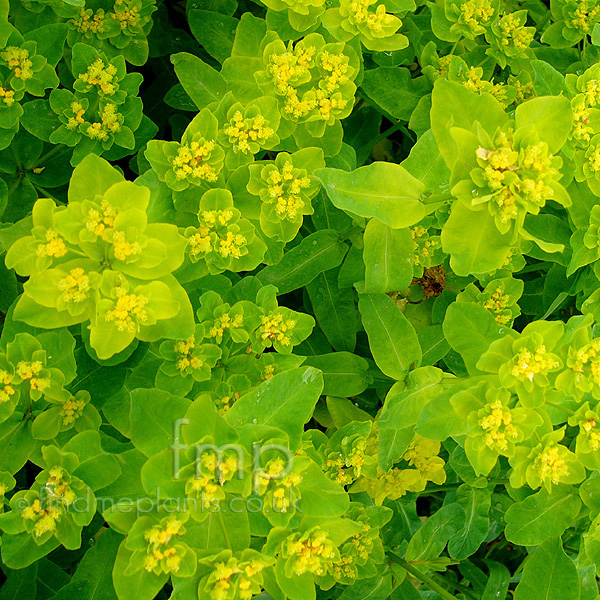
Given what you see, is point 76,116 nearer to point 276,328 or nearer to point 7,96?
point 7,96

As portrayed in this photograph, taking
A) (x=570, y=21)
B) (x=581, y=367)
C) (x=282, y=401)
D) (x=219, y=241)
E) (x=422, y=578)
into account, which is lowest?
(x=422, y=578)

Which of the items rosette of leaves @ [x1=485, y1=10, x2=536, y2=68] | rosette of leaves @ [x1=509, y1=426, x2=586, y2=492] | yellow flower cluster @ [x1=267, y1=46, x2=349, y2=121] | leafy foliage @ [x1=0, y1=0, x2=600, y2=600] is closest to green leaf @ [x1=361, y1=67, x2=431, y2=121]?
leafy foliage @ [x1=0, y1=0, x2=600, y2=600]

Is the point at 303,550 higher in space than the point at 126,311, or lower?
lower

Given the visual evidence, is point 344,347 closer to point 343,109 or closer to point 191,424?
point 343,109

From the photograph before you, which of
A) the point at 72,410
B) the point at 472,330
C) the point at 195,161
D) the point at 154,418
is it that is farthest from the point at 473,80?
the point at 72,410

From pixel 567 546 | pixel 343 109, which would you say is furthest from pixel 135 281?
pixel 567 546

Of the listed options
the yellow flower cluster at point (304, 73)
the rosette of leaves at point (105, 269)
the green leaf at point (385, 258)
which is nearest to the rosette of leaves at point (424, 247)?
the green leaf at point (385, 258)

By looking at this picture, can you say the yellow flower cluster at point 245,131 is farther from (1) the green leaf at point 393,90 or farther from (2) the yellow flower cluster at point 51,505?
(2) the yellow flower cluster at point 51,505

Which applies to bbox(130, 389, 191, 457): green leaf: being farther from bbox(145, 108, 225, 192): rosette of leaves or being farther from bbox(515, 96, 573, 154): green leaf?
bbox(515, 96, 573, 154): green leaf

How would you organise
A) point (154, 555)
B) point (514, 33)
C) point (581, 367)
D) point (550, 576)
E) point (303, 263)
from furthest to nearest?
point (514, 33) → point (303, 263) → point (550, 576) → point (581, 367) → point (154, 555)
